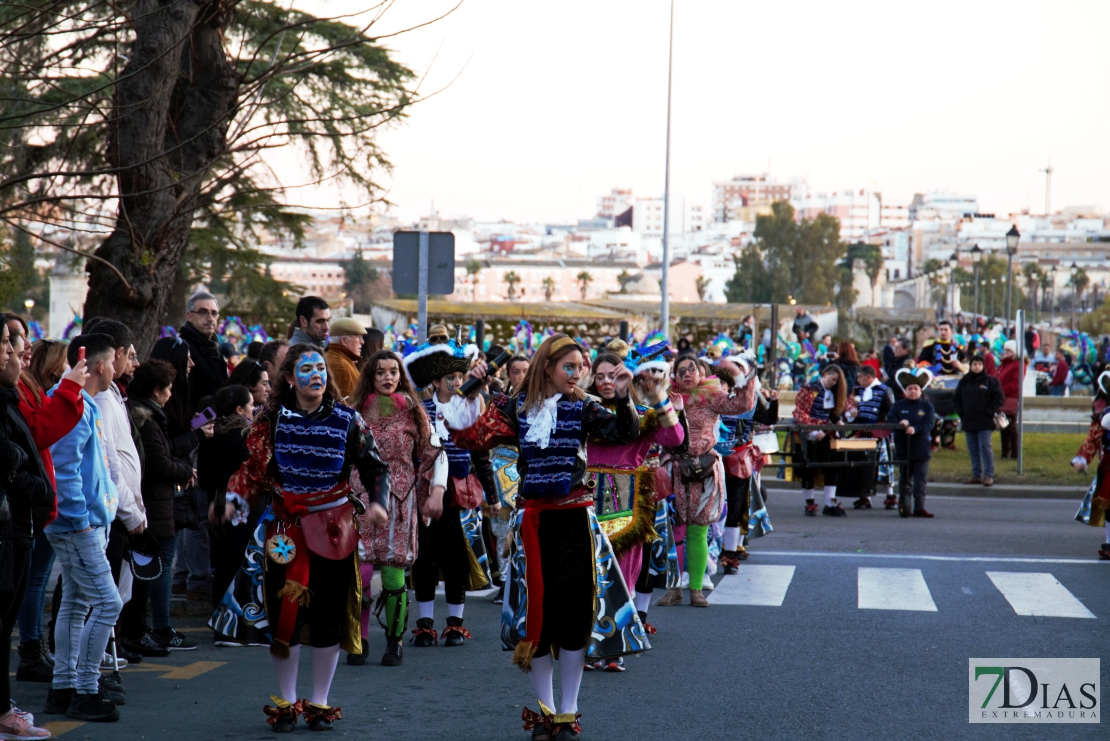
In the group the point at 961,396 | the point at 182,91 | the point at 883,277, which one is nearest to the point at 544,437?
the point at 182,91

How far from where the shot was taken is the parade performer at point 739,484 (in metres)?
10.3

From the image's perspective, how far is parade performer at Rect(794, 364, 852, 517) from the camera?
14734 millimetres

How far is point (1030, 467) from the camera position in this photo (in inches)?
742

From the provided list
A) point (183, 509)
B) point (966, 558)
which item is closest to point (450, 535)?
point (183, 509)

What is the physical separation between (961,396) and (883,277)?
18118 cm

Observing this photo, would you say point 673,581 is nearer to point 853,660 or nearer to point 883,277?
point 853,660

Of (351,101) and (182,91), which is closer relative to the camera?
(182,91)

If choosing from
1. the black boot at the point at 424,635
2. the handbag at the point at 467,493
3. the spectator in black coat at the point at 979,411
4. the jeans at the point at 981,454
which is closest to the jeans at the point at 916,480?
the spectator in black coat at the point at 979,411

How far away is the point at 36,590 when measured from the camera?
21.3 ft

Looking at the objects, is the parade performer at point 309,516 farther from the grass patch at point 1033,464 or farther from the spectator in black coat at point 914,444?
the grass patch at point 1033,464

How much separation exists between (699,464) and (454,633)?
7.04 ft

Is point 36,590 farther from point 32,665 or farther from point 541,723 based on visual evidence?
point 541,723

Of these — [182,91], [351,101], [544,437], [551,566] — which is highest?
[351,101]

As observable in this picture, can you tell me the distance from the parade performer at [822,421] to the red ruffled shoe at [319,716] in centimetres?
952
